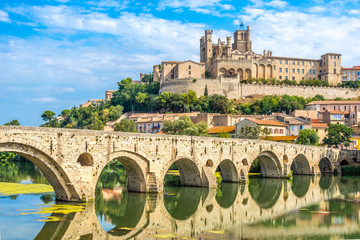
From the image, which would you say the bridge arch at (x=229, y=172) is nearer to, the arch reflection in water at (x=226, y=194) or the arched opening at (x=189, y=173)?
the arch reflection in water at (x=226, y=194)

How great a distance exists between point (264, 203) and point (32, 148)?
1665 centimetres

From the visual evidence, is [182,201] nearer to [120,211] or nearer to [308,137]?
[120,211]

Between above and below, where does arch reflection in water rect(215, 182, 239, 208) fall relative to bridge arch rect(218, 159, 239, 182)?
below

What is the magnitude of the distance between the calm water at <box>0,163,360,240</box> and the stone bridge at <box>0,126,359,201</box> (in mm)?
1079

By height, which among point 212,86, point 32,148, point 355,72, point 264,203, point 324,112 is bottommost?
point 264,203

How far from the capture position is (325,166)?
5203 centimetres

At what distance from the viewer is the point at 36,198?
81.3ft

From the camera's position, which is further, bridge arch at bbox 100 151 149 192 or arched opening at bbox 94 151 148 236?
bridge arch at bbox 100 151 149 192

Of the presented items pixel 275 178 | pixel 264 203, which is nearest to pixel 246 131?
pixel 275 178

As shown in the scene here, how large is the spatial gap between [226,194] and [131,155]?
924 cm

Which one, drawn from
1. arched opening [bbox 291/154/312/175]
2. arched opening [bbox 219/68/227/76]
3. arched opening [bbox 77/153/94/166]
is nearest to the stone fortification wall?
arched opening [bbox 219/68/227/76]

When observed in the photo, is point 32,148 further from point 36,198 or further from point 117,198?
point 117,198

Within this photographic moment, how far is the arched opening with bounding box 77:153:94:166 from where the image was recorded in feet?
73.8

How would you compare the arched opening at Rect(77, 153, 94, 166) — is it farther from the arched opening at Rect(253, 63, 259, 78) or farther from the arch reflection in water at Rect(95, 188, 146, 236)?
the arched opening at Rect(253, 63, 259, 78)
